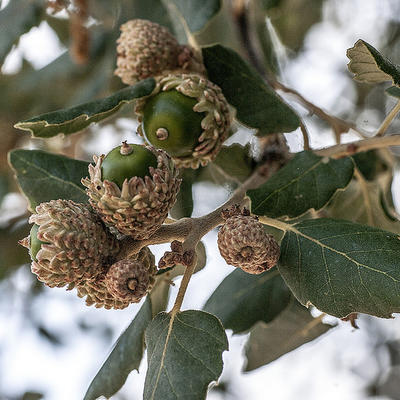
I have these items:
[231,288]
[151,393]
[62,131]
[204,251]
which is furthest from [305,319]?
[62,131]

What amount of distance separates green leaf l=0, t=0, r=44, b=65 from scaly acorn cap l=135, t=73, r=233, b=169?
23.9 inches

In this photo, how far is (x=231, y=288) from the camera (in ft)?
4.59

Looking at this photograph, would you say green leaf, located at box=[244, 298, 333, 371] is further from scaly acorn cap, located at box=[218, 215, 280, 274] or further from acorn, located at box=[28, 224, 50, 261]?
acorn, located at box=[28, 224, 50, 261]

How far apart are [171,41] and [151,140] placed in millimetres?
258

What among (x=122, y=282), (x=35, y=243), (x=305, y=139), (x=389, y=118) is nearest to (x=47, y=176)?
(x=35, y=243)

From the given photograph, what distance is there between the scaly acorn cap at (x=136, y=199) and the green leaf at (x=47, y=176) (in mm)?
214

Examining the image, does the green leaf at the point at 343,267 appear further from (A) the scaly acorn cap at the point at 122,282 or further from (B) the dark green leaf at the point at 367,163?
(B) the dark green leaf at the point at 367,163

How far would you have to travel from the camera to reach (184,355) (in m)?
0.88

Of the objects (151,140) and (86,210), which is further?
(151,140)

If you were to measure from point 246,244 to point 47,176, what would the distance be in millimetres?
448

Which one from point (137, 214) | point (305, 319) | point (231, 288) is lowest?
point (305, 319)

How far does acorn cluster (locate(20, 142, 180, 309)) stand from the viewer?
826 mm

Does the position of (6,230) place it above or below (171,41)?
below

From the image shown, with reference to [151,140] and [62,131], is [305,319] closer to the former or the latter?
[151,140]
